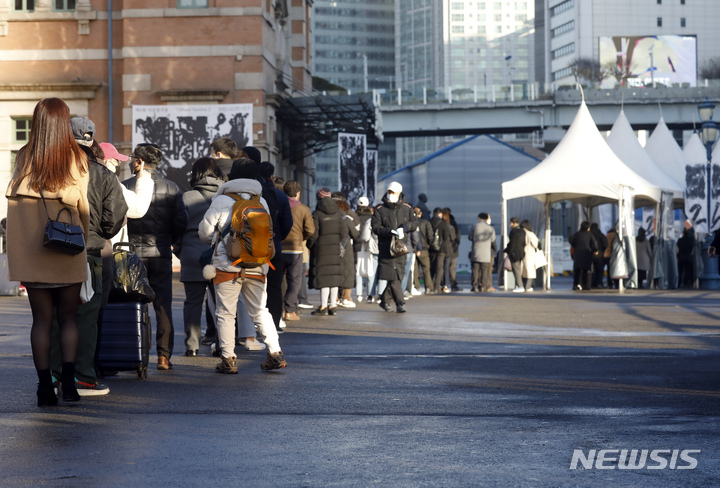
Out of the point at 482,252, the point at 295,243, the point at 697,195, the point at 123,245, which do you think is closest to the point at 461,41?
the point at 697,195

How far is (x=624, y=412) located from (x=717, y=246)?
19.4 ft

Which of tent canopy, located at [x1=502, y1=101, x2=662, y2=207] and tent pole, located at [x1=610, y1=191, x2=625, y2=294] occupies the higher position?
tent canopy, located at [x1=502, y1=101, x2=662, y2=207]

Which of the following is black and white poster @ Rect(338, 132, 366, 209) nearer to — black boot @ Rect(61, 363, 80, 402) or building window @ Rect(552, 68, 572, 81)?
black boot @ Rect(61, 363, 80, 402)

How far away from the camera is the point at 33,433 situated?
601cm

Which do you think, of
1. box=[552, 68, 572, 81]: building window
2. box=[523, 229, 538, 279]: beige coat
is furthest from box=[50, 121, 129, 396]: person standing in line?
box=[552, 68, 572, 81]: building window

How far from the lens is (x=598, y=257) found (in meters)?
27.6

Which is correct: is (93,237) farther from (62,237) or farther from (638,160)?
(638,160)

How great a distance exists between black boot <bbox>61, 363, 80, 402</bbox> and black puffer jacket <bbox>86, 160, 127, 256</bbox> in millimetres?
892

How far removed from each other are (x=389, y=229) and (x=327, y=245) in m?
0.92

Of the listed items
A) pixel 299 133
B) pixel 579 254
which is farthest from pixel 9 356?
pixel 299 133

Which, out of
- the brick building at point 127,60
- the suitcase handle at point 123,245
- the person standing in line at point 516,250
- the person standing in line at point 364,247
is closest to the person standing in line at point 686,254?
the person standing in line at point 516,250

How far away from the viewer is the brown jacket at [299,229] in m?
14.5

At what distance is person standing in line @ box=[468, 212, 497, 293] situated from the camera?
1038 inches

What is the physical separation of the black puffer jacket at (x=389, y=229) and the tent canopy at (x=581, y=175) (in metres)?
10.4
